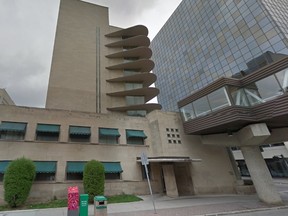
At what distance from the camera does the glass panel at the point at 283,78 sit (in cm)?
1305

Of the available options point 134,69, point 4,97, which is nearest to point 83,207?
point 134,69

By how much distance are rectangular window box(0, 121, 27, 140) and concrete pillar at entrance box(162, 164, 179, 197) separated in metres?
13.9

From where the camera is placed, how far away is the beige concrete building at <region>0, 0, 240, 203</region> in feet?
52.0

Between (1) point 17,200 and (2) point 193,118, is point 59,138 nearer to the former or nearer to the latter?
(1) point 17,200

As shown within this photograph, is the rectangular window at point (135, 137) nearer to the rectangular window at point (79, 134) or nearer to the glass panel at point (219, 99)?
the rectangular window at point (79, 134)

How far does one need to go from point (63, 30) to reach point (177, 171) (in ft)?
97.7

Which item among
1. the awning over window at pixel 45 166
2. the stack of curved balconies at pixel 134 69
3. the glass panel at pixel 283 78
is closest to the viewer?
the glass panel at pixel 283 78

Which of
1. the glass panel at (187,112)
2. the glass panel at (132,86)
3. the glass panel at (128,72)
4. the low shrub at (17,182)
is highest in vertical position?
the glass panel at (128,72)

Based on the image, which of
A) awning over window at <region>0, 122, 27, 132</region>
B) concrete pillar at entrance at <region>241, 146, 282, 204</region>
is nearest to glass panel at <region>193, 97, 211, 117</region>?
concrete pillar at entrance at <region>241, 146, 282, 204</region>

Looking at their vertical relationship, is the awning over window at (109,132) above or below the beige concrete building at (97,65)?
below

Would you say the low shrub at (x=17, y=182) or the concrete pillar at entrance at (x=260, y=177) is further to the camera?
the concrete pillar at entrance at (x=260, y=177)

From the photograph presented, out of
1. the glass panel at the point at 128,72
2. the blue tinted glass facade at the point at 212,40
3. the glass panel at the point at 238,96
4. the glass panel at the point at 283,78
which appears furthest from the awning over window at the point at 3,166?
the blue tinted glass facade at the point at 212,40

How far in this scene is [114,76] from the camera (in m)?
30.8

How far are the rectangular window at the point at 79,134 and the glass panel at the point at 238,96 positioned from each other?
14.2 meters
